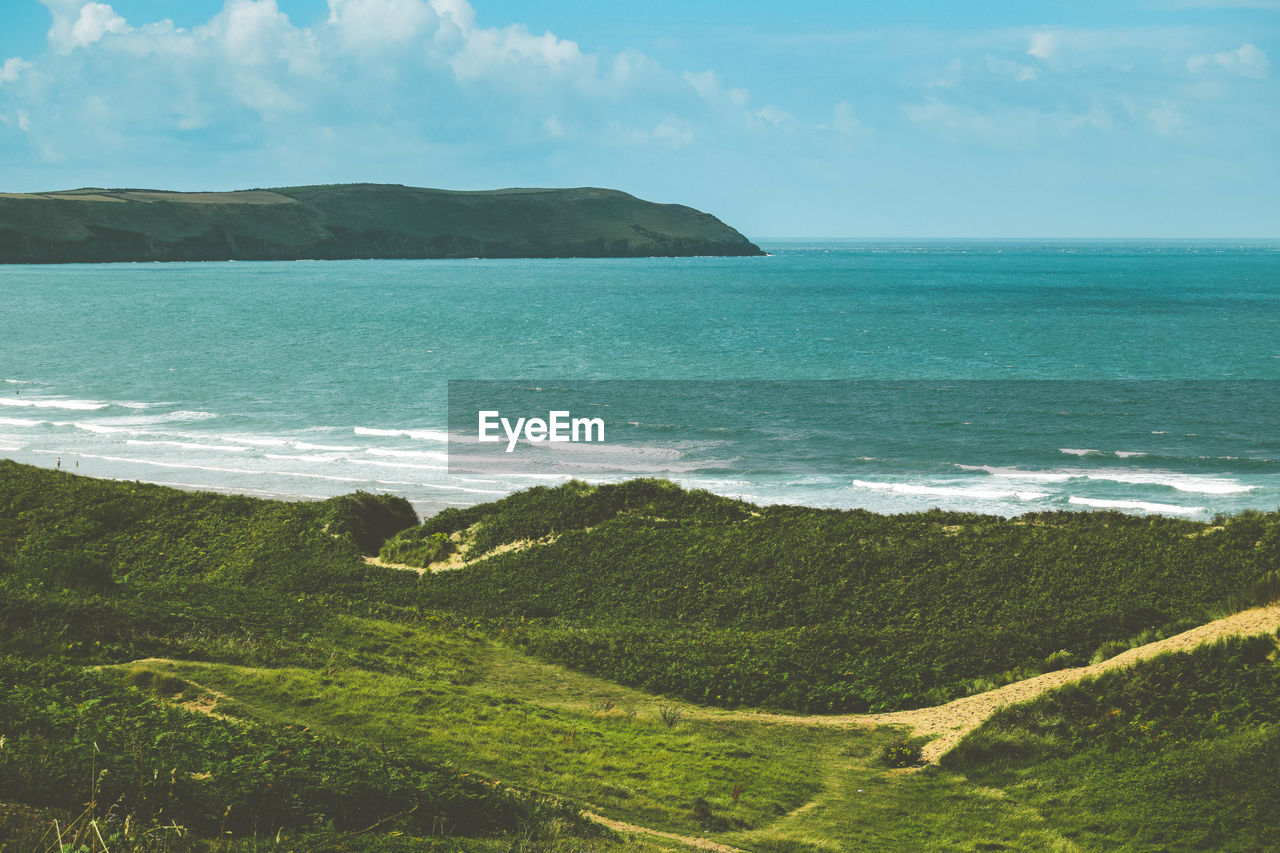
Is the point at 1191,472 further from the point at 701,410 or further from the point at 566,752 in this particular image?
the point at 566,752

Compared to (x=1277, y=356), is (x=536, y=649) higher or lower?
lower

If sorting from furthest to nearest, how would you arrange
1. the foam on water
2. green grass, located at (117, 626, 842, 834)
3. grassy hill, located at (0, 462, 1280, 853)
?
the foam on water, green grass, located at (117, 626, 842, 834), grassy hill, located at (0, 462, 1280, 853)

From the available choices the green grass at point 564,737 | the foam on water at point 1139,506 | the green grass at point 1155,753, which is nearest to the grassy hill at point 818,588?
the green grass at point 564,737

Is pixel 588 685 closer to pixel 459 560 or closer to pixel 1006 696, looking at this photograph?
pixel 1006 696

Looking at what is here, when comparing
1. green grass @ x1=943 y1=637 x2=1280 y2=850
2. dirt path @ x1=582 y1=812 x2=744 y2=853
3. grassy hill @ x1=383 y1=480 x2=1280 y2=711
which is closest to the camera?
dirt path @ x1=582 y1=812 x2=744 y2=853

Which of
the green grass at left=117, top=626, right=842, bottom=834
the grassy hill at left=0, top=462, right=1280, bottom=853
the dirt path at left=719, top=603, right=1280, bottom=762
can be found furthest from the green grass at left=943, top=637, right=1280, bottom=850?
the green grass at left=117, top=626, right=842, bottom=834

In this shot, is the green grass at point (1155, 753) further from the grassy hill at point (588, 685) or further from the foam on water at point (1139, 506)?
the foam on water at point (1139, 506)

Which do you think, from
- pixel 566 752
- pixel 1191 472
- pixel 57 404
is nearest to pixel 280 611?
pixel 566 752

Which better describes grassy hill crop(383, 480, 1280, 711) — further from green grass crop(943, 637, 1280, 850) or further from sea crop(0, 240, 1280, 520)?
sea crop(0, 240, 1280, 520)
